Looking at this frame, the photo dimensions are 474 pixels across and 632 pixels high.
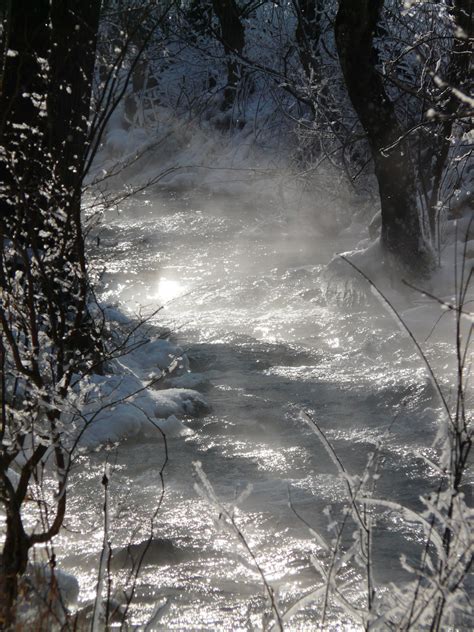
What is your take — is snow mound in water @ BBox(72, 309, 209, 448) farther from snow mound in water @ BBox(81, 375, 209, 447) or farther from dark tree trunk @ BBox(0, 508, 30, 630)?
dark tree trunk @ BBox(0, 508, 30, 630)

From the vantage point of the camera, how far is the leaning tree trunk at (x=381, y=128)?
8.27 meters

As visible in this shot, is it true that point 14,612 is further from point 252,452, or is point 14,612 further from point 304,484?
point 252,452

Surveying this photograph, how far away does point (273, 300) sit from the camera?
10.2m

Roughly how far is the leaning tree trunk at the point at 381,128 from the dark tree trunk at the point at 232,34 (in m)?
9.61

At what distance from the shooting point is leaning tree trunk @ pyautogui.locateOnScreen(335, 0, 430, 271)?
827 centimetres

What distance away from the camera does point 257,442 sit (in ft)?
18.4

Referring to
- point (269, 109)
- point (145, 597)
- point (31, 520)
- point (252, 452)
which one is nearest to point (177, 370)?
point (252, 452)

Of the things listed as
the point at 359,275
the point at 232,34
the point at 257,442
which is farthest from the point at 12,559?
the point at 232,34

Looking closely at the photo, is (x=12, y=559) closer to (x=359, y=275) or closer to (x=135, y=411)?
(x=135, y=411)

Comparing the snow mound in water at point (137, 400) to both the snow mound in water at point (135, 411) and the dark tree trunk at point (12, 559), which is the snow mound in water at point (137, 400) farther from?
the dark tree trunk at point (12, 559)

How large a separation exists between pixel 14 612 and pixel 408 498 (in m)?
2.83

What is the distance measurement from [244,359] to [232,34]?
43.5 ft

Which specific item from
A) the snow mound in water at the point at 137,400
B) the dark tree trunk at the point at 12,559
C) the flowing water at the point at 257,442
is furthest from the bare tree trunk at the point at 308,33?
the dark tree trunk at the point at 12,559

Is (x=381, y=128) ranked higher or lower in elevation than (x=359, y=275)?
A: higher
